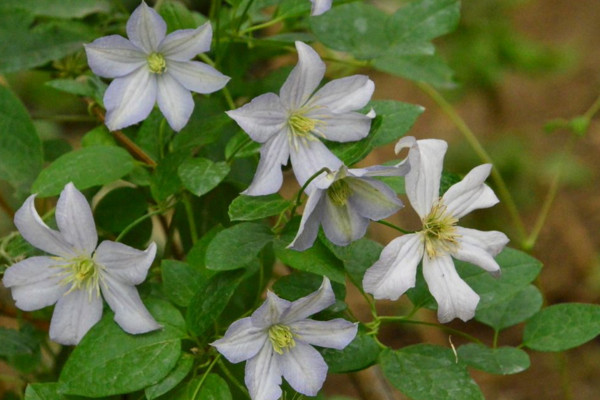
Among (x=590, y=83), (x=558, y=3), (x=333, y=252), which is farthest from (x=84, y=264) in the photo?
(x=558, y=3)

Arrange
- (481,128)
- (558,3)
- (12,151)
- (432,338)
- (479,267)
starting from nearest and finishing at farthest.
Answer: (479,267)
(12,151)
(432,338)
(481,128)
(558,3)

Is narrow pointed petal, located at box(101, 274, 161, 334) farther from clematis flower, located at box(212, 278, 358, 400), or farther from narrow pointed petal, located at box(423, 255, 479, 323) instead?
narrow pointed petal, located at box(423, 255, 479, 323)

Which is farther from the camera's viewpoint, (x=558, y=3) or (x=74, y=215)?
(x=558, y=3)

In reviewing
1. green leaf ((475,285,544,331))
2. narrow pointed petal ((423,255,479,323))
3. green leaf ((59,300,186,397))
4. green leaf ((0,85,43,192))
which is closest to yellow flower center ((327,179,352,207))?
narrow pointed petal ((423,255,479,323))

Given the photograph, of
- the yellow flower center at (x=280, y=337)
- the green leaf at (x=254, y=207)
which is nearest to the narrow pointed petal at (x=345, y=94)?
the green leaf at (x=254, y=207)

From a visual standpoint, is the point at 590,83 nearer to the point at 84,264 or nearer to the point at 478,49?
the point at 478,49

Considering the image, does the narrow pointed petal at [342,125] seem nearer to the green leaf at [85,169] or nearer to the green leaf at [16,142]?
the green leaf at [85,169]
